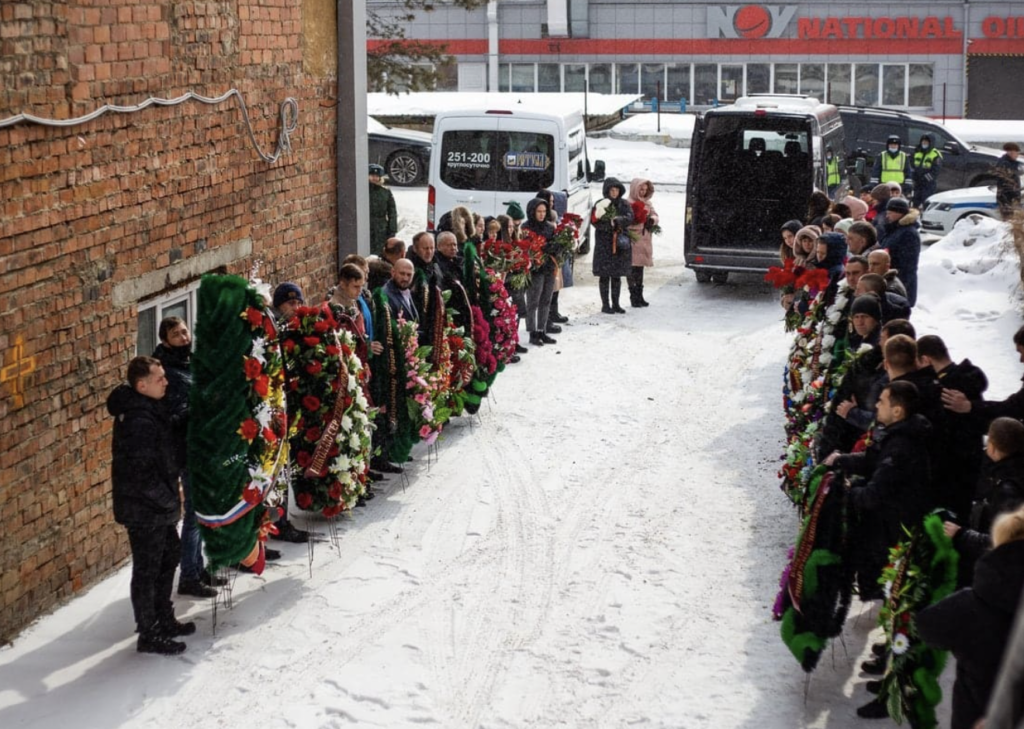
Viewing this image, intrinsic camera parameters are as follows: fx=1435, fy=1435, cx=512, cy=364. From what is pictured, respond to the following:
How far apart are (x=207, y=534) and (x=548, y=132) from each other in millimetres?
11752

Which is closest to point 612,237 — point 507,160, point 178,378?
point 507,160

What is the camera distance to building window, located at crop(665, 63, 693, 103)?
154 feet

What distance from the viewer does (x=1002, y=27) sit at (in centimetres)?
4406

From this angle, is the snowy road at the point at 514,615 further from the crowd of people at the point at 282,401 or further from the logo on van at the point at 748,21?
the logo on van at the point at 748,21

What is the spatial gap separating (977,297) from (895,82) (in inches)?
1205

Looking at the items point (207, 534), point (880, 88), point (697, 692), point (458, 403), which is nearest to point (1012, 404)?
point (697, 692)

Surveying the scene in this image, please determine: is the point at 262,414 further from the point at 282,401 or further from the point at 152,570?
the point at 152,570

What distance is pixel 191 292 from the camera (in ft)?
32.6

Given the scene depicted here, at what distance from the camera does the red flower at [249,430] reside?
7867 mm

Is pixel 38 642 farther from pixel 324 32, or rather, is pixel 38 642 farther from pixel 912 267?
pixel 912 267

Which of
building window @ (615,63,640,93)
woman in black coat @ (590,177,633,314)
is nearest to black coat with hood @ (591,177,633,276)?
woman in black coat @ (590,177,633,314)

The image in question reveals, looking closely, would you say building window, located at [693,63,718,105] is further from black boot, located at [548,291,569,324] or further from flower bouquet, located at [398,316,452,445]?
flower bouquet, located at [398,316,452,445]

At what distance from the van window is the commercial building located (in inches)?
1032

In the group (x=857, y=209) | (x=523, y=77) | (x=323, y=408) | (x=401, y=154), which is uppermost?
(x=523, y=77)
